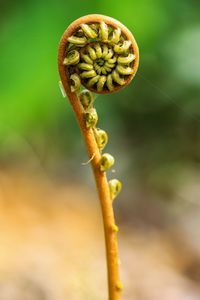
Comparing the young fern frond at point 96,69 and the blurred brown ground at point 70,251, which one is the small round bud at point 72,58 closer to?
the young fern frond at point 96,69

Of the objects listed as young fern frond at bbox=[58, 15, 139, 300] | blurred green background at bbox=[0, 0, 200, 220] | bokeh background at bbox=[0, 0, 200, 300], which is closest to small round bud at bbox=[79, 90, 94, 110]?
young fern frond at bbox=[58, 15, 139, 300]

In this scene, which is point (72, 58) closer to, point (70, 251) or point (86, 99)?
point (86, 99)

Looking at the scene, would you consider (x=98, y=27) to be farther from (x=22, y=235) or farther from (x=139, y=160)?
(x=139, y=160)

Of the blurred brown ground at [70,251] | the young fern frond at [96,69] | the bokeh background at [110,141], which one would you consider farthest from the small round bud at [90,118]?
the bokeh background at [110,141]

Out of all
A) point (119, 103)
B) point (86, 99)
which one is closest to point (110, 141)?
point (119, 103)

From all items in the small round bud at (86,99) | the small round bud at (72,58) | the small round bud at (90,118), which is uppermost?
the small round bud at (72,58)
